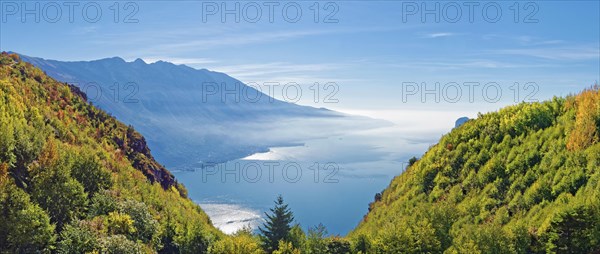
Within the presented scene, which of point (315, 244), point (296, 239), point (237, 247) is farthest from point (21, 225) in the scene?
point (315, 244)

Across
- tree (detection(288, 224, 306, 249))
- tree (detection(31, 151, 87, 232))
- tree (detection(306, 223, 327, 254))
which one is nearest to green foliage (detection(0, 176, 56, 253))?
tree (detection(31, 151, 87, 232))

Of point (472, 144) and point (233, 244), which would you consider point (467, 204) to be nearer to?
point (472, 144)

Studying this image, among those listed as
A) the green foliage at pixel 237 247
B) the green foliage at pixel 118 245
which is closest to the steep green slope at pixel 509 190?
the green foliage at pixel 237 247

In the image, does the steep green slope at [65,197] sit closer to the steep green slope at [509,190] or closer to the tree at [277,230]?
the tree at [277,230]

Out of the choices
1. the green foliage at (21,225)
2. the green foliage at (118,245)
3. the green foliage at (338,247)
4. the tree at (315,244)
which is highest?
the green foliage at (21,225)

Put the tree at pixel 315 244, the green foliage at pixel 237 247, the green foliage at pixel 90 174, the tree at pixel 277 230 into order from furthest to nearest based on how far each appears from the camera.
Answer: the green foliage at pixel 90 174 → the tree at pixel 277 230 → the tree at pixel 315 244 → the green foliage at pixel 237 247

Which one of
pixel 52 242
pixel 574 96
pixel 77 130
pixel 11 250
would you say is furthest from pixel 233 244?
pixel 574 96

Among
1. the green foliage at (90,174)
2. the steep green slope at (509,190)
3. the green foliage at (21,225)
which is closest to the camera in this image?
the steep green slope at (509,190)

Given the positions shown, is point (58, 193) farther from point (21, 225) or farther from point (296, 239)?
point (296, 239)
